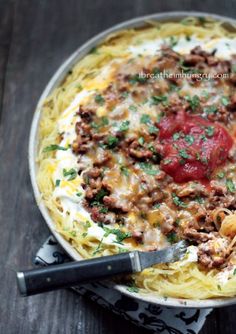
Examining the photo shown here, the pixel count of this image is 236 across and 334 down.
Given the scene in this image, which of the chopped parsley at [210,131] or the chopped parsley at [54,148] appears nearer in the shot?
the chopped parsley at [210,131]

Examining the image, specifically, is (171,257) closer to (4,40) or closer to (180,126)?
(180,126)

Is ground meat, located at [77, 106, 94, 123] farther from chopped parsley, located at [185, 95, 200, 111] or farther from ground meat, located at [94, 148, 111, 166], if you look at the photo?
chopped parsley, located at [185, 95, 200, 111]

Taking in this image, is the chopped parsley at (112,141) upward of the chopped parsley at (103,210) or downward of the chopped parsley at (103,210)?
upward

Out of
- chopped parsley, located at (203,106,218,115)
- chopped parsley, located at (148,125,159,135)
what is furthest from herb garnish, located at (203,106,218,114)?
chopped parsley, located at (148,125,159,135)

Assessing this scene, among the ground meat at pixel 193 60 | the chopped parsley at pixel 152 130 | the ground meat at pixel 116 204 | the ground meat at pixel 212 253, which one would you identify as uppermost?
the ground meat at pixel 193 60

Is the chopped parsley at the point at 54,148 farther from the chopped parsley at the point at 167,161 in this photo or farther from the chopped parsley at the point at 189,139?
the chopped parsley at the point at 189,139

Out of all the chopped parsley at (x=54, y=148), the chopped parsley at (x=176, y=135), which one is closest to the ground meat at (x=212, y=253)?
the chopped parsley at (x=176, y=135)

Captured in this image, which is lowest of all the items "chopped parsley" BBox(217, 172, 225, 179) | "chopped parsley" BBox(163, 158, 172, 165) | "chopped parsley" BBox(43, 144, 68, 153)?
"chopped parsley" BBox(217, 172, 225, 179)
